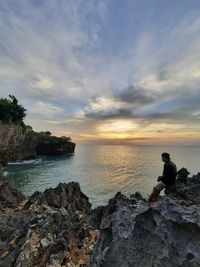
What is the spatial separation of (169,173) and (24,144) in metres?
86.8

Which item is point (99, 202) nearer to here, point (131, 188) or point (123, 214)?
point (131, 188)

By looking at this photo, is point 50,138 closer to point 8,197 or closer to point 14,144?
point 14,144

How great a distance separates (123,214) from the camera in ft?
25.5

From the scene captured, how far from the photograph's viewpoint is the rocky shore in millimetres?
6115

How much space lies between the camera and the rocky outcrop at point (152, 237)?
5992 mm

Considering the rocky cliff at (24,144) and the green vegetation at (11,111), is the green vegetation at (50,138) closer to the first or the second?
the rocky cliff at (24,144)

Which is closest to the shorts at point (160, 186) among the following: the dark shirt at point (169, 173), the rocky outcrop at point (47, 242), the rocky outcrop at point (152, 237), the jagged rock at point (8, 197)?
the dark shirt at point (169, 173)

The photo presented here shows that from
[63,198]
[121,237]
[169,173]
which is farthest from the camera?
[63,198]

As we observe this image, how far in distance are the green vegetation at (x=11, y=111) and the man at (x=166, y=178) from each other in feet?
246

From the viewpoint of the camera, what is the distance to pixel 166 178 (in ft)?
33.0

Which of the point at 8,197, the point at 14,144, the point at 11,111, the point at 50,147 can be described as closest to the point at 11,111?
the point at 11,111

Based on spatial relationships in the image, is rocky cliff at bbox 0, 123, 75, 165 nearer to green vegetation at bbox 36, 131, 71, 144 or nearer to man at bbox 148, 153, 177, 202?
green vegetation at bbox 36, 131, 71, 144

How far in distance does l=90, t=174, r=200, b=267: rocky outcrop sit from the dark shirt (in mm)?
2697

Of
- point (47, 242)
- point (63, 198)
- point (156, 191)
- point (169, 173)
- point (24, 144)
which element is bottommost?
point (63, 198)
